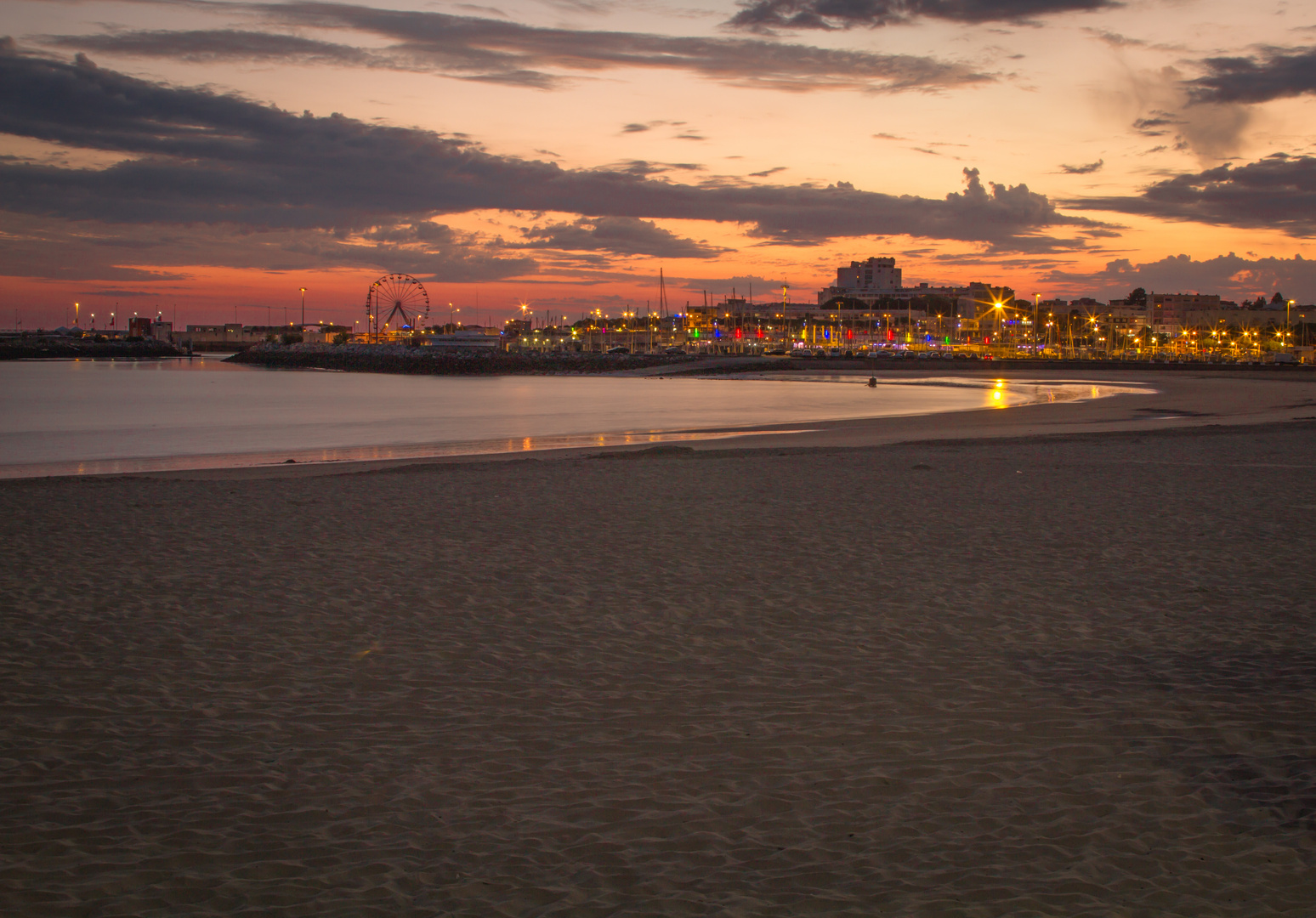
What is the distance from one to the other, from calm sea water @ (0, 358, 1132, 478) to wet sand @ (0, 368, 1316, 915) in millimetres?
Result: 13845

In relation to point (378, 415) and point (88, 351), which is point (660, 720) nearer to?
point (378, 415)

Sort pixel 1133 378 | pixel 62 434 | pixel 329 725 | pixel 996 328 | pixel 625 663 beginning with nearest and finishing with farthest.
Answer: pixel 329 725 < pixel 625 663 < pixel 62 434 < pixel 1133 378 < pixel 996 328

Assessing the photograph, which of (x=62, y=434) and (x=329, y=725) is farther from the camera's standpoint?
(x=62, y=434)

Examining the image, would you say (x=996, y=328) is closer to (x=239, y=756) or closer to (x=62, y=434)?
(x=62, y=434)

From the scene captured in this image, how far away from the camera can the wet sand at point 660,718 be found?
3484 millimetres

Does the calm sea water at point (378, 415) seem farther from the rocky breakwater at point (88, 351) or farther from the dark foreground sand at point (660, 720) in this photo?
the rocky breakwater at point (88, 351)

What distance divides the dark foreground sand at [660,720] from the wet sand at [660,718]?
0.02 metres

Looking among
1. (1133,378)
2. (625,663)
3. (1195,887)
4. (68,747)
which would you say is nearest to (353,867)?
(68,747)

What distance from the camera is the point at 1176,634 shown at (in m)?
6.40

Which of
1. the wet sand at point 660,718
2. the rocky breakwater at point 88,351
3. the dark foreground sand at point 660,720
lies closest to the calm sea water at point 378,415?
the wet sand at point 660,718

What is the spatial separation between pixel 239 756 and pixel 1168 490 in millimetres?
12141

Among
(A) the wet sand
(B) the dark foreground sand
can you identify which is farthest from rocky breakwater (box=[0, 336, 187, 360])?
(B) the dark foreground sand

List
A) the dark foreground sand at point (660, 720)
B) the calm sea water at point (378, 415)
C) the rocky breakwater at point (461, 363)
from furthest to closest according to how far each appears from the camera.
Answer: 1. the rocky breakwater at point (461, 363)
2. the calm sea water at point (378, 415)
3. the dark foreground sand at point (660, 720)

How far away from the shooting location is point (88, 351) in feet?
479
